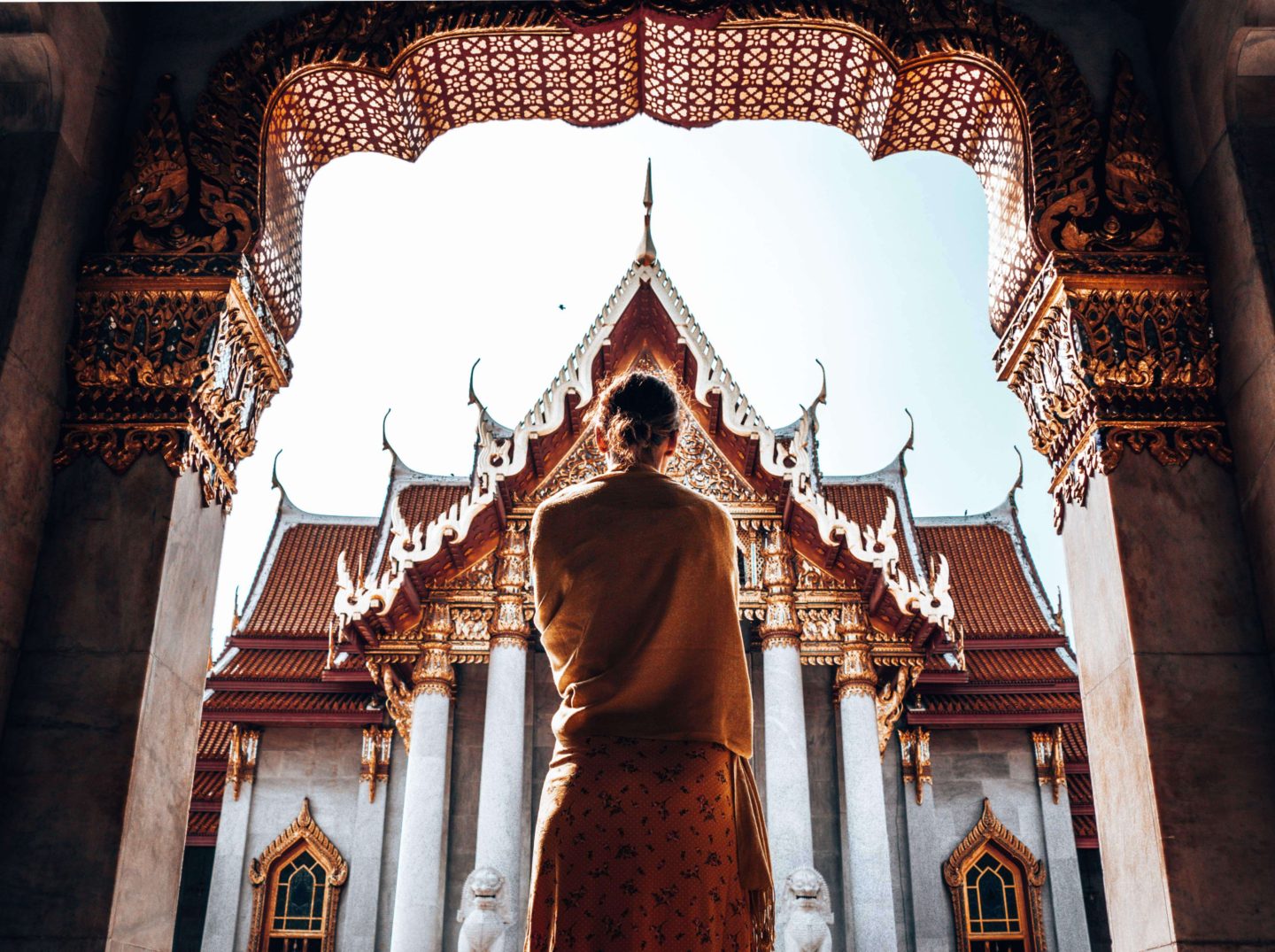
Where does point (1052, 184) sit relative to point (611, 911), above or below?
above

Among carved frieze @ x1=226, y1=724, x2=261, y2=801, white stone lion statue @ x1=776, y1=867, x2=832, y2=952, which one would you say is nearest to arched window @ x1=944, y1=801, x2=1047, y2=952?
white stone lion statue @ x1=776, y1=867, x2=832, y2=952

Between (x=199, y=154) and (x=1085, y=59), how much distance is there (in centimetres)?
290

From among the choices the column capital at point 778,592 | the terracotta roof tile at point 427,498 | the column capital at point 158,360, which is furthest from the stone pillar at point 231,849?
the column capital at point 158,360

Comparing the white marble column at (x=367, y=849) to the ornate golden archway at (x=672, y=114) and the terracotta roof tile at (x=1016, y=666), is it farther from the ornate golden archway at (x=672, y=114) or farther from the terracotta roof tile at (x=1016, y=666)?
the ornate golden archway at (x=672, y=114)

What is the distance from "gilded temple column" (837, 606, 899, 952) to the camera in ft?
31.1

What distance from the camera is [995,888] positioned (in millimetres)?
11852

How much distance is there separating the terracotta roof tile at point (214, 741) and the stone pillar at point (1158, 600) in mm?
11224

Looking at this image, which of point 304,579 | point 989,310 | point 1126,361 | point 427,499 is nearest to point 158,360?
point 989,310

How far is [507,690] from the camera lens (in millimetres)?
9883

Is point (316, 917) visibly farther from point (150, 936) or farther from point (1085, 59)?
point (1085, 59)

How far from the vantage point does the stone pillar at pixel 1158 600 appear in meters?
2.94

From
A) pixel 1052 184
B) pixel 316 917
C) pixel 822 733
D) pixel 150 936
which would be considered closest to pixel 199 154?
pixel 150 936

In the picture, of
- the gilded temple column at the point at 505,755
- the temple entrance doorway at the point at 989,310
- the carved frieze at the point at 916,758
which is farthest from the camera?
the carved frieze at the point at 916,758

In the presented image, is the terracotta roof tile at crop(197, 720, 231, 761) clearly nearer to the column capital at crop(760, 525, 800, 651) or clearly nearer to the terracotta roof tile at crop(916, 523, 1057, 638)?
the column capital at crop(760, 525, 800, 651)
